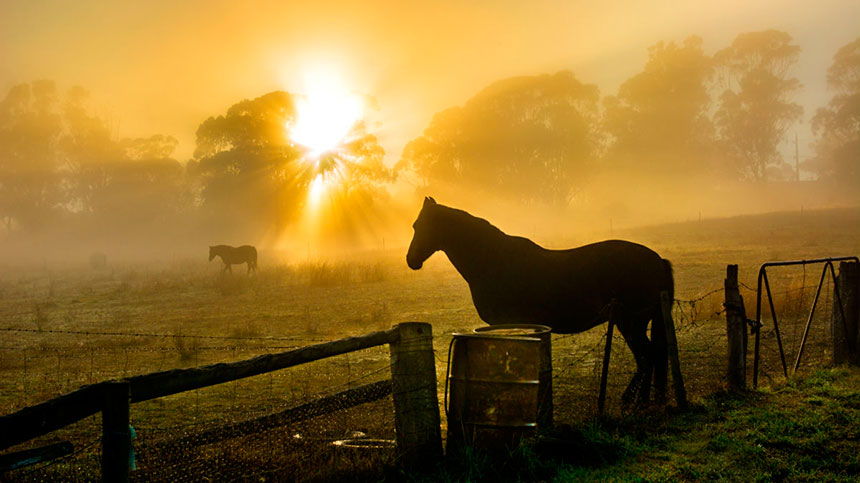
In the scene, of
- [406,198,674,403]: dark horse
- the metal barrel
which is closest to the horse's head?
[406,198,674,403]: dark horse

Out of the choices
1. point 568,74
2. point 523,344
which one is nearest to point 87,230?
point 568,74

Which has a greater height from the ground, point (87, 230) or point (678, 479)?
point (87, 230)

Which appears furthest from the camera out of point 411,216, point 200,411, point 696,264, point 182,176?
point 182,176

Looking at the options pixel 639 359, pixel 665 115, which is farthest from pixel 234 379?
pixel 665 115

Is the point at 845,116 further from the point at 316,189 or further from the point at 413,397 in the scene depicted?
the point at 413,397

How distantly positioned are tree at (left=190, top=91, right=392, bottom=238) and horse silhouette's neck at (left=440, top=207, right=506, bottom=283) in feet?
143

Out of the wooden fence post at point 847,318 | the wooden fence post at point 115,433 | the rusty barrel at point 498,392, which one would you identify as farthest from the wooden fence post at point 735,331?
the wooden fence post at point 115,433

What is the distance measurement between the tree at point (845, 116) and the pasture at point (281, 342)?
33739 mm

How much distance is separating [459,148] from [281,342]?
47663mm

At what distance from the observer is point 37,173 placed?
224 feet

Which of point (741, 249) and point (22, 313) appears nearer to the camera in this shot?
point (22, 313)

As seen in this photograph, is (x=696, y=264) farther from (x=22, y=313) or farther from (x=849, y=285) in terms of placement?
(x=22, y=313)

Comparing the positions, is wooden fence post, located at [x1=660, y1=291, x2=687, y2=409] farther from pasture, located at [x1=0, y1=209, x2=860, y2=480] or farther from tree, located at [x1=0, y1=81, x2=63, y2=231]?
tree, located at [x1=0, y1=81, x2=63, y2=231]

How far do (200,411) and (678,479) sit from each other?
598cm
